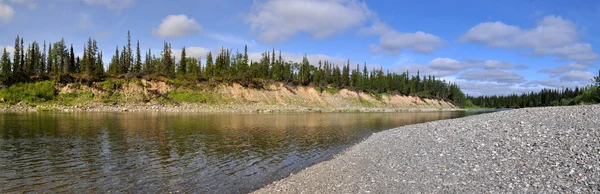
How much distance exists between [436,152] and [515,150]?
332 centimetres

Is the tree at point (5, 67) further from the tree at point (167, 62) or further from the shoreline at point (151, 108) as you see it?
the tree at point (167, 62)

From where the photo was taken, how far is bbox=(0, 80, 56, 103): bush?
69.8m

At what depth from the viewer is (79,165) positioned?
15414mm

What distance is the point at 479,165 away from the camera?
12.6 meters

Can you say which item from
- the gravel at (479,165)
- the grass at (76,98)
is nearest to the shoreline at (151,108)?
the grass at (76,98)

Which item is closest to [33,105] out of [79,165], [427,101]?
[79,165]

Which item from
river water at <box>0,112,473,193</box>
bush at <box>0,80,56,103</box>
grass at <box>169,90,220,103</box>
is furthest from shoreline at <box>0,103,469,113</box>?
river water at <box>0,112,473,193</box>

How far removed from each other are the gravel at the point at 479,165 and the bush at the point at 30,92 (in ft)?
266

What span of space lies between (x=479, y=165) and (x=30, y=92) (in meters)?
91.0

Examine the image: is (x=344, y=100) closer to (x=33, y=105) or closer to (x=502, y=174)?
(x=33, y=105)

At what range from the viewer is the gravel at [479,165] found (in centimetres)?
1003

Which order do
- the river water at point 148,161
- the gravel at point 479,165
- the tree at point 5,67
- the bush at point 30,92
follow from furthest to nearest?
the tree at point 5,67 → the bush at point 30,92 → the river water at point 148,161 → the gravel at point 479,165

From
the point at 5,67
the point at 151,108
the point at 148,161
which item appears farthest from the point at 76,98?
the point at 148,161

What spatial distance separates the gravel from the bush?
81.0 metres
